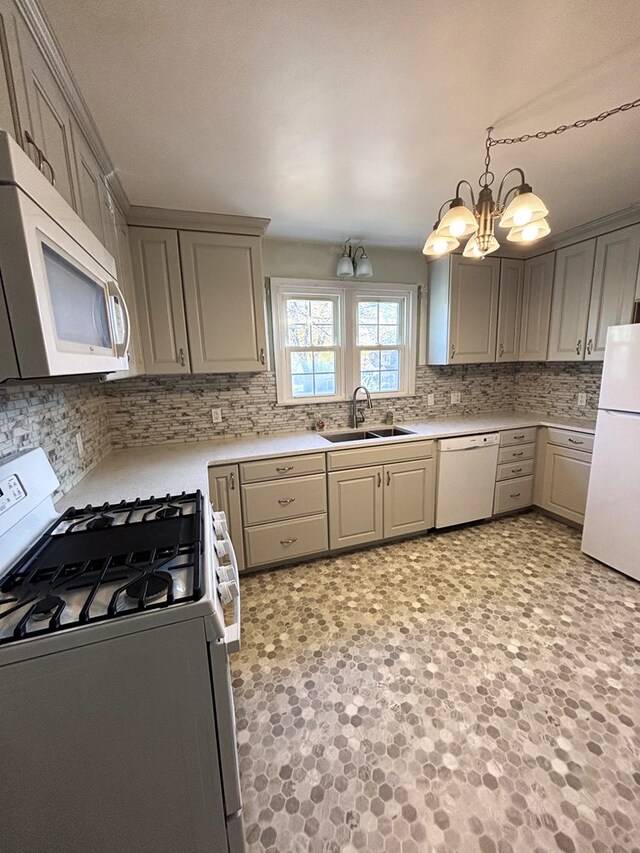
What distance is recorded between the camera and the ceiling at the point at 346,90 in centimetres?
98

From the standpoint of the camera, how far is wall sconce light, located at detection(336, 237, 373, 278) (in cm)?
275

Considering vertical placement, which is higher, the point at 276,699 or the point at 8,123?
the point at 8,123

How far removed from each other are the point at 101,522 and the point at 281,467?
1.25 m

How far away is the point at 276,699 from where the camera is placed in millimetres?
1538

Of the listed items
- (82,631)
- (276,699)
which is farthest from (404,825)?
(82,631)

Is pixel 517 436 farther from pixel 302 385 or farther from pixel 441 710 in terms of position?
pixel 441 710

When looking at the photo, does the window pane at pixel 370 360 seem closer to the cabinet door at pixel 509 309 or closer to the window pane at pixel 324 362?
the window pane at pixel 324 362

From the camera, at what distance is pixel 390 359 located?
3.26 m

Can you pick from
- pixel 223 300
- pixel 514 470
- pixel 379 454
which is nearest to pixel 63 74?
pixel 223 300

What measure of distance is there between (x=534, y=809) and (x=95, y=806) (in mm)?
1349

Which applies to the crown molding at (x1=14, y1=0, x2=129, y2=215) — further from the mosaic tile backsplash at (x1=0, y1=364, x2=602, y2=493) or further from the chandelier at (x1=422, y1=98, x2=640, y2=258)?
the chandelier at (x1=422, y1=98, x2=640, y2=258)

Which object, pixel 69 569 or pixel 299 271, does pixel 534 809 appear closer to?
pixel 69 569

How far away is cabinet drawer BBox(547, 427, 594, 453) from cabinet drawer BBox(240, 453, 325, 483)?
2.11 m

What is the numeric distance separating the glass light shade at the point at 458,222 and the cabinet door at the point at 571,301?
2.04m
